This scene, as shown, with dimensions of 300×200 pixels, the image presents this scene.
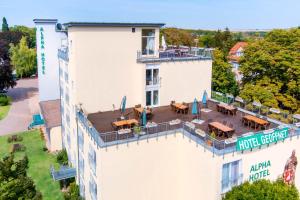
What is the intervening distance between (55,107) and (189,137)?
97.6 ft

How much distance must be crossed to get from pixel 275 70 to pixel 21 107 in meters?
48.9

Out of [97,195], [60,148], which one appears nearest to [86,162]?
[97,195]

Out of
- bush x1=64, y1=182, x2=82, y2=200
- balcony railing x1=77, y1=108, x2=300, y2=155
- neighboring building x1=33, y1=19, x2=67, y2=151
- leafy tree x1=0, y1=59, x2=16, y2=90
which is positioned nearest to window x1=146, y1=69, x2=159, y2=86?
balcony railing x1=77, y1=108, x2=300, y2=155

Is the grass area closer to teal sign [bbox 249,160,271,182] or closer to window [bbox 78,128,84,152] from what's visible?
window [bbox 78,128,84,152]

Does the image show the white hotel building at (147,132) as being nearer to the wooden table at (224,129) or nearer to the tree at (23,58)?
the wooden table at (224,129)

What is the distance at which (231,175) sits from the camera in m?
20.7

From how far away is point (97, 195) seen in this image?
2184 cm

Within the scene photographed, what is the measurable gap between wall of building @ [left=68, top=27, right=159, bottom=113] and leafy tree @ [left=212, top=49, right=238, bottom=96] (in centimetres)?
2187

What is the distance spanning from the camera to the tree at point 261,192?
19.3 m

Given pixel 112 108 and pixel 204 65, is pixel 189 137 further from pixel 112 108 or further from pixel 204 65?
pixel 204 65

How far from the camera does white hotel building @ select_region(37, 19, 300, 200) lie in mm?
20906

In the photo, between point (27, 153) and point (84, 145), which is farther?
point (27, 153)

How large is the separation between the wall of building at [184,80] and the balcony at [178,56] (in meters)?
0.42

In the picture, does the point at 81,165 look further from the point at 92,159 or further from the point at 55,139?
the point at 55,139
